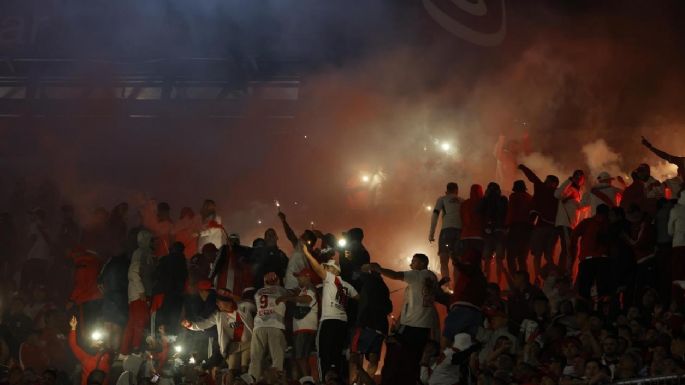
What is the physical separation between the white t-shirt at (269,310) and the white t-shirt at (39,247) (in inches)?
166

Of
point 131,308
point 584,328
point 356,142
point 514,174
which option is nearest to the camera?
point 584,328

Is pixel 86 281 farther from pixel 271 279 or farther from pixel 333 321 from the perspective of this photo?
pixel 333 321

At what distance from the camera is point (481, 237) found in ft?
41.0

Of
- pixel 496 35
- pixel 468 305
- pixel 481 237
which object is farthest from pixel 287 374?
pixel 496 35

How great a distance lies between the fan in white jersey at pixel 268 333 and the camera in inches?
429

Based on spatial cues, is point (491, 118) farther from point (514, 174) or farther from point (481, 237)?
point (481, 237)

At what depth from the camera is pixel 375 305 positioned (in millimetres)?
10570

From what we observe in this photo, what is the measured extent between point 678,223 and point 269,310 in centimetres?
402

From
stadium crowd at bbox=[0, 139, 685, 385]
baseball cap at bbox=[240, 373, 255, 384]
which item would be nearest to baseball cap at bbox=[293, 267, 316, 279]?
stadium crowd at bbox=[0, 139, 685, 385]

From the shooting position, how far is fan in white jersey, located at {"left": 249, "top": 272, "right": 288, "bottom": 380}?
1091 centimetres

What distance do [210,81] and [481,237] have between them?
9351mm

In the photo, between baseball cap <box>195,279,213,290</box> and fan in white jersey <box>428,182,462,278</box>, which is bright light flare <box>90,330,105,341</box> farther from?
fan in white jersey <box>428,182,462,278</box>

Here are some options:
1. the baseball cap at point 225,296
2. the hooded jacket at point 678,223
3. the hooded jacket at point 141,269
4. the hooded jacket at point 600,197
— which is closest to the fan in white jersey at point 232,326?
the baseball cap at point 225,296

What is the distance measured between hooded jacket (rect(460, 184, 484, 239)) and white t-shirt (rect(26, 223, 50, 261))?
535 cm
